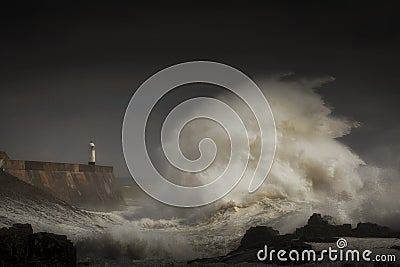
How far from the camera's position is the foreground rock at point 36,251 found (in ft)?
57.0

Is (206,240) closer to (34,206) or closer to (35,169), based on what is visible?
(34,206)

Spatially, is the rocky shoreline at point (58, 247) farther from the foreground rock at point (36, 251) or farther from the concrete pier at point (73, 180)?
the concrete pier at point (73, 180)

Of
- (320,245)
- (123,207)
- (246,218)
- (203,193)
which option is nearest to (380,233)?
(320,245)

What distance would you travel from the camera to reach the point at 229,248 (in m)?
31.1

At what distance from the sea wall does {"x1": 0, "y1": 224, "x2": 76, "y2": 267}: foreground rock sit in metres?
29.3

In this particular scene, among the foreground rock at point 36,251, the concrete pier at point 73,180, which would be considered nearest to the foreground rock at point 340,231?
the foreground rock at point 36,251

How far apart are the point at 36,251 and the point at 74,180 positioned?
38.9m

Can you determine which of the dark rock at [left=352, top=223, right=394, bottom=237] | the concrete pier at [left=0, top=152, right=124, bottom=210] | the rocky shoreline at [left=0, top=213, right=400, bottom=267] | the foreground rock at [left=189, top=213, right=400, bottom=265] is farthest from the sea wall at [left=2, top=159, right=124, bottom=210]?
the dark rock at [left=352, top=223, right=394, bottom=237]

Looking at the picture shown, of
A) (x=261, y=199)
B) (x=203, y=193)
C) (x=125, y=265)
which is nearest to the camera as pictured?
(x=125, y=265)

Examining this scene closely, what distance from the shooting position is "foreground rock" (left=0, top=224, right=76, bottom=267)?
57.0 ft

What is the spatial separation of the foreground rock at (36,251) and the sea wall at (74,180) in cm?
2935

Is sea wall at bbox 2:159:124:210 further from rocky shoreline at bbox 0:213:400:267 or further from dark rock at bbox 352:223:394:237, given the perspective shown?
dark rock at bbox 352:223:394:237

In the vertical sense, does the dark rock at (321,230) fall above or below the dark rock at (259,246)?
above

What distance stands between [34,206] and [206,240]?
11.6 m
